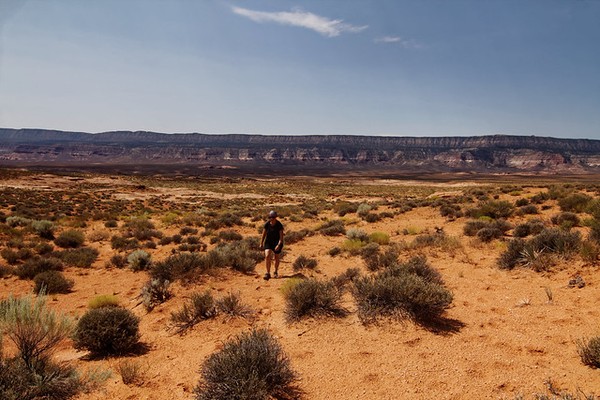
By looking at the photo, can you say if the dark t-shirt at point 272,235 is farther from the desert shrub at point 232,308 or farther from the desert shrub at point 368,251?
the desert shrub at point 368,251

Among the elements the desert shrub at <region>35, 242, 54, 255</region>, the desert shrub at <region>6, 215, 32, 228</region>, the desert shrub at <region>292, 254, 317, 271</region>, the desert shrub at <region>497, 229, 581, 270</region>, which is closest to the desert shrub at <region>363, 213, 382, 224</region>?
the desert shrub at <region>292, 254, 317, 271</region>

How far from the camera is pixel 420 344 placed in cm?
510

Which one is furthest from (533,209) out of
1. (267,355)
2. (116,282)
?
(116,282)

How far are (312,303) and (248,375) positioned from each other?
8.43ft

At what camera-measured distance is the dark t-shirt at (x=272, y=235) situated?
377 inches

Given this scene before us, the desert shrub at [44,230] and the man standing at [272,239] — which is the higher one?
the man standing at [272,239]

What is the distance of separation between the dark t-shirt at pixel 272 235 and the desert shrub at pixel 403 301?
12.7ft

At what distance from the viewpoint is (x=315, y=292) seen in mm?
6434

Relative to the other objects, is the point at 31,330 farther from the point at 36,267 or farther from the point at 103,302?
the point at 36,267

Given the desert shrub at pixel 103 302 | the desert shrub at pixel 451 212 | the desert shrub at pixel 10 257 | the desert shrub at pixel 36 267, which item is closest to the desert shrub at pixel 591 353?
the desert shrub at pixel 103 302

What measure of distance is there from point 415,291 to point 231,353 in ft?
11.0

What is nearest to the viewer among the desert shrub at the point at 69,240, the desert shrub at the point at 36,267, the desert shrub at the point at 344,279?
the desert shrub at the point at 344,279

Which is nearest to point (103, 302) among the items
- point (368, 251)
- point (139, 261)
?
point (139, 261)

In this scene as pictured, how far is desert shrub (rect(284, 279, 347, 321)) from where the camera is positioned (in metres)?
6.27
